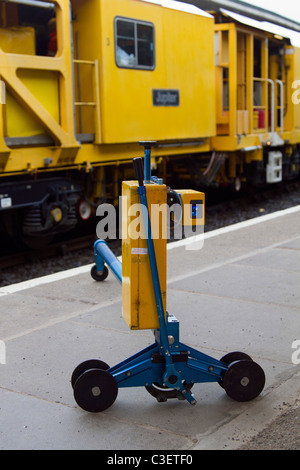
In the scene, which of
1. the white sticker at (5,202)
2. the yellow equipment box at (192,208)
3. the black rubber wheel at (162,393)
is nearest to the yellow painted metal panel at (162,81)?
the white sticker at (5,202)

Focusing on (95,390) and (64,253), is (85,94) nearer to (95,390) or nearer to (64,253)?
(64,253)

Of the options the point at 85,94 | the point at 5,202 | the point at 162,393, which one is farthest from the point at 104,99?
the point at 162,393

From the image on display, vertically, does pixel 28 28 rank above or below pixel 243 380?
above

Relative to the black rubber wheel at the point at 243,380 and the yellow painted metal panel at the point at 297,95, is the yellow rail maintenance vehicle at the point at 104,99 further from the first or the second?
the black rubber wheel at the point at 243,380

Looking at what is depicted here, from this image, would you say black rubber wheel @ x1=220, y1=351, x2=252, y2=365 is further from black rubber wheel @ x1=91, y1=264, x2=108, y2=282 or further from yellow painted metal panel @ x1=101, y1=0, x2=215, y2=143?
yellow painted metal panel @ x1=101, y1=0, x2=215, y2=143

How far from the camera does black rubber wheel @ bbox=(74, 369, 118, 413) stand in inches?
132

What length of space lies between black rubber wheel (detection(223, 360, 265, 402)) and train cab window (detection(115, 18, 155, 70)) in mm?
6594

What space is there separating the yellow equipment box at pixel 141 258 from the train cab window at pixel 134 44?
6.25 meters

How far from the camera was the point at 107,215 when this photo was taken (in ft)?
35.5

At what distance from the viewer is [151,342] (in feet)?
14.8

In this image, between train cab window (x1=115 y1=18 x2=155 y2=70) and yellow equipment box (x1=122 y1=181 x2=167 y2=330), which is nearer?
yellow equipment box (x1=122 y1=181 x2=167 y2=330)

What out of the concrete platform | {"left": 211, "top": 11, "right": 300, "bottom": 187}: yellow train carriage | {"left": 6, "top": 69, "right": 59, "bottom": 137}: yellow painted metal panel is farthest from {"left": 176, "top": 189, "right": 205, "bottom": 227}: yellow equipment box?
{"left": 211, "top": 11, "right": 300, "bottom": 187}: yellow train carriage

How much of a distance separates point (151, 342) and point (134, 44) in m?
6.10
